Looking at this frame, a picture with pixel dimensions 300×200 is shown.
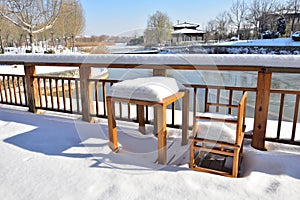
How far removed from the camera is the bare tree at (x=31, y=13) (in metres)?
15.9

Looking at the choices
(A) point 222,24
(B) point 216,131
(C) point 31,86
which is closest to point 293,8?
(A) point 222,24

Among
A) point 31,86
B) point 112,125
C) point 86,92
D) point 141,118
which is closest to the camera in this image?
point 112,125

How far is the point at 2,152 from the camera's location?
2373 millimetres

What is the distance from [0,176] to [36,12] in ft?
63.1

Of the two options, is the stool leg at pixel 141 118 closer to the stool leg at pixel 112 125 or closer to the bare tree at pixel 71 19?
the stool leg at pixel 112 125

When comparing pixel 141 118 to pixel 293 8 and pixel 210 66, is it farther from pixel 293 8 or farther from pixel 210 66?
pixel 293 8

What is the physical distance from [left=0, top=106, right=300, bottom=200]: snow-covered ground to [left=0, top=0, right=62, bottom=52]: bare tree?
1624 centimetres

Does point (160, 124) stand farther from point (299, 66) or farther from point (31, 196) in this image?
point (299, 66)

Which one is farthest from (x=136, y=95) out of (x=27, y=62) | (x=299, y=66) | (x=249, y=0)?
(x=249, y=0)

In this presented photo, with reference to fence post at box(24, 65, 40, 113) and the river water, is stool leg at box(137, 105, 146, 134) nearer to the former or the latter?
the river water

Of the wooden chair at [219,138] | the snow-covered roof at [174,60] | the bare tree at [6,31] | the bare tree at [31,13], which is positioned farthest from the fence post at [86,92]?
the bare tree at [6,31]

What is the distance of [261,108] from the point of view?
7.79ft

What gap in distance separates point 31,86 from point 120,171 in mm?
2484

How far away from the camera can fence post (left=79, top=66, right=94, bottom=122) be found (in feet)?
10.4
